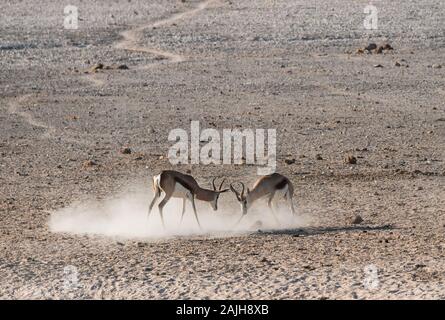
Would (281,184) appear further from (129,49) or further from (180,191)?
(129,49)

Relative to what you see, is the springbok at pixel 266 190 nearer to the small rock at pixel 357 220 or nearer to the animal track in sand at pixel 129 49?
the small rock at pixel 357 220

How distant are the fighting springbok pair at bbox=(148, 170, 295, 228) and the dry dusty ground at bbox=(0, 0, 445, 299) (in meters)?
0.58

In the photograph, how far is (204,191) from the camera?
15.4 metres

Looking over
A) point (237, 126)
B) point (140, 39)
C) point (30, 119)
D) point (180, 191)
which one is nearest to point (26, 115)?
point (30, 119)

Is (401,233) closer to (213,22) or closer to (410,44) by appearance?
(410,44)

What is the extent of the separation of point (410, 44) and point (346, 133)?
18.8 meters

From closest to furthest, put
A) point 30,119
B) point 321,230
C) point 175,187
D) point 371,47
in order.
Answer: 1. point 321,230
2. point 175,187
3. point 30,119
4. point 371,47

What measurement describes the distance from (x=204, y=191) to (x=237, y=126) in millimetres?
9565

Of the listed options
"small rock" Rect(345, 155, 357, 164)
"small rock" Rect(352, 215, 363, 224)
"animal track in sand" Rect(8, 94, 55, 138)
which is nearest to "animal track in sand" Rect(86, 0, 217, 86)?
"animal track in sand" Rect(8, 94, 55, 138)

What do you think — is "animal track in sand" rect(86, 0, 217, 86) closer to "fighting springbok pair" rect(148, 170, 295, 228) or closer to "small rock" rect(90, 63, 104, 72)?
"small rock" rect(90, 63, 104, 72)

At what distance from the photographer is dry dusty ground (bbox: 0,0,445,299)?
1270cm

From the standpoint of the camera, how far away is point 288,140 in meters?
22.7

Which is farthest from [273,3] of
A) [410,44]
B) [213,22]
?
[410,44]

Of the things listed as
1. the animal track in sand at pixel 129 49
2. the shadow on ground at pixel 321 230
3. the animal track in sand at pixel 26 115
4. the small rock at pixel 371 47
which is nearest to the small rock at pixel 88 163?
the animal track in sand at pixel 129 49
